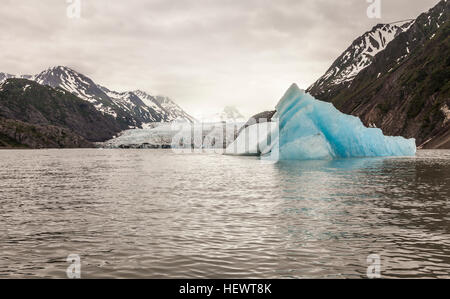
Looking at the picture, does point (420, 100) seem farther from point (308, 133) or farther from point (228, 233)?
point (228, 233)

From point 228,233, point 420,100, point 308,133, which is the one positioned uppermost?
point 420,100

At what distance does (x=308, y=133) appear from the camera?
199 ft

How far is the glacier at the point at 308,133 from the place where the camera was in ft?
200

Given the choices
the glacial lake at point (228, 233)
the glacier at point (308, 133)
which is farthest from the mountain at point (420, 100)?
the glacial lake at point (228, 233)

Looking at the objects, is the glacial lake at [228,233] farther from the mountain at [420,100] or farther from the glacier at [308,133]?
the mountain at [420,100]

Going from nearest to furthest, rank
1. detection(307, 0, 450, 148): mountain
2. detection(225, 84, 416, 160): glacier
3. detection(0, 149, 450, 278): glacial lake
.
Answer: detection(0, 149, 450, 278): glacial lake, detection(225, 84, 416, 160): glacier, detection(307, 0, 450, 148): mountain

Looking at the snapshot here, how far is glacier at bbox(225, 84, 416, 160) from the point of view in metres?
60.8

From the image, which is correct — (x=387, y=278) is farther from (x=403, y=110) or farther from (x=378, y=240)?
(x=403, y=110)

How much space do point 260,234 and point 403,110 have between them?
16435 cm

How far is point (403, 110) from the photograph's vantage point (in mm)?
161375

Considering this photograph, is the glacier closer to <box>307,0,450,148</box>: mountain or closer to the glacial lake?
the glacial lake

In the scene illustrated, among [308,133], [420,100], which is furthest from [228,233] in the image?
[420,100]

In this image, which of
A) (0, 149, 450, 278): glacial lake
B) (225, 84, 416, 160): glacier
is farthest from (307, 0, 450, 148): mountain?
(0, 149, 450, 278): glacial lake

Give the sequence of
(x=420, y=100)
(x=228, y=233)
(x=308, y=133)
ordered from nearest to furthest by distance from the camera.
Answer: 1. (x=228, y=233)
2. (x=308, y=133)
3. (x=420, y=100)
